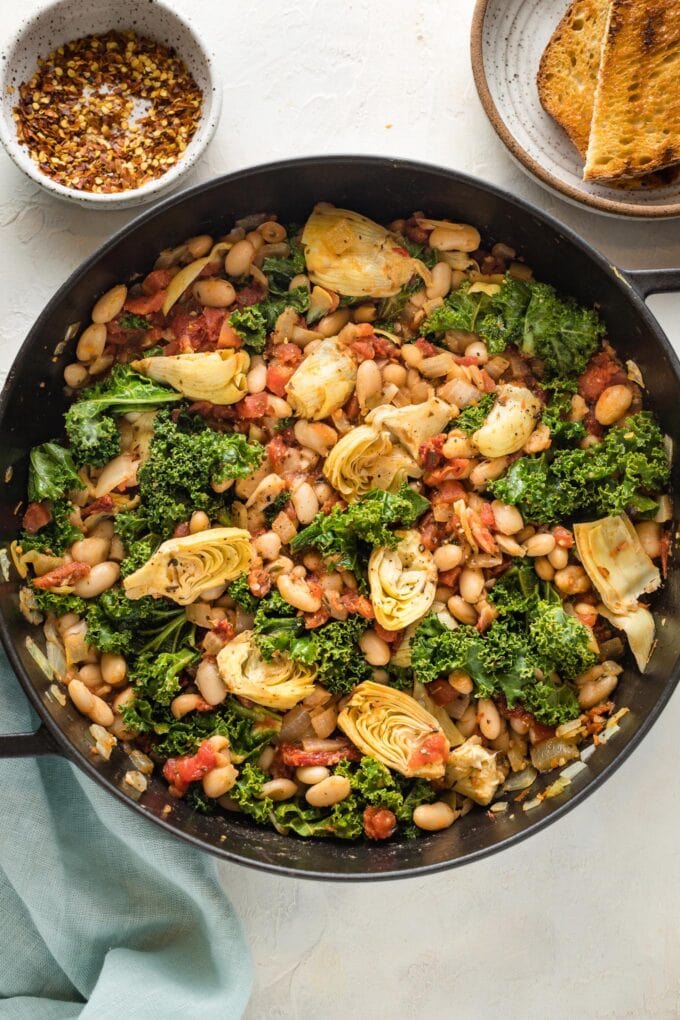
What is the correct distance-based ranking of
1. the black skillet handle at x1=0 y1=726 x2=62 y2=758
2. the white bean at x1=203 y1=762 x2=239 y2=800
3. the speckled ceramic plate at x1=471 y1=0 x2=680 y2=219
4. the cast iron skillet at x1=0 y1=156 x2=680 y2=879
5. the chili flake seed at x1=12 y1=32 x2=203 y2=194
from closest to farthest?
the black skillet handle at x1=0 y1=726 x2=62 y2=758
the cast iron skillet at x1=0 y1=156 x2=680 y2=879
the white bean at x1=203 y1=762 x2=239 y2=800
the chili flake seed at x1=12 y1=32 x2=203 y2=194
the speckled ceramic plate at x1=471 y1=0 x2=680 y2=219

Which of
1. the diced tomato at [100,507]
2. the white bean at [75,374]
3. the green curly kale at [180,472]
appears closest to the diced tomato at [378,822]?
the green curly kale at [180,472]

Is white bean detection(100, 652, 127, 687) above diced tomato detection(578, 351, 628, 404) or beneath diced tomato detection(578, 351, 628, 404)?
beneath

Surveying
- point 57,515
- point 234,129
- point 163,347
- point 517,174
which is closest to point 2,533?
point 57,515

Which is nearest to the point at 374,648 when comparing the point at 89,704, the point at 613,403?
the point at 89,704

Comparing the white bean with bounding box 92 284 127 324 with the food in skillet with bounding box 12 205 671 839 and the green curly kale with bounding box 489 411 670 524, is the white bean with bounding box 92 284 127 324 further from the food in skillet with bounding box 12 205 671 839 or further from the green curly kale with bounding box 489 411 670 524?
the green curly kale with bounding box 489 411 670 524

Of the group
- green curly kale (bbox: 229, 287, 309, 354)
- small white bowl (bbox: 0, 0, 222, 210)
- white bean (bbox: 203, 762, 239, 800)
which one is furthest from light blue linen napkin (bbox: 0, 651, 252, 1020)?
small white bowl (bbox: 0, 0, 222, 210)
